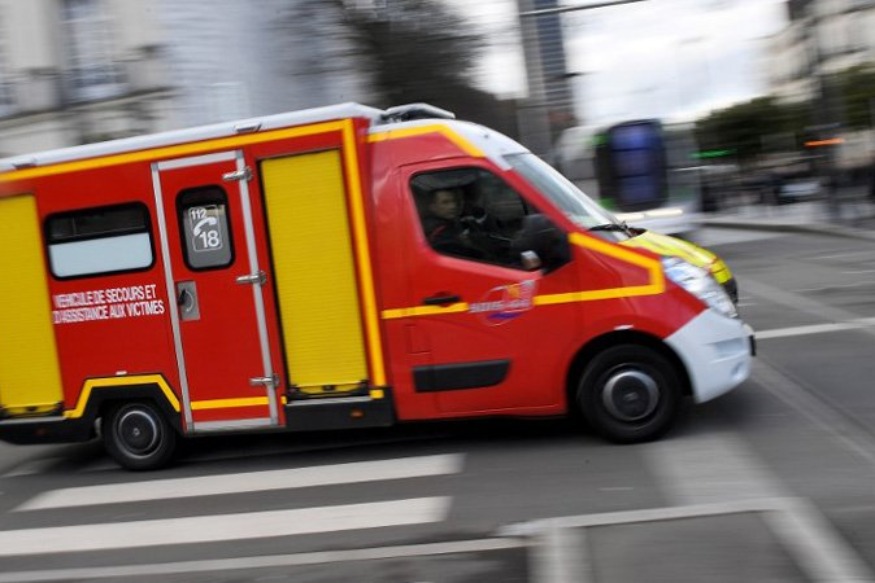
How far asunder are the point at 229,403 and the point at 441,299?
1.82m

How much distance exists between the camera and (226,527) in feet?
19.2

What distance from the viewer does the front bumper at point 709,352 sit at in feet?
20.7

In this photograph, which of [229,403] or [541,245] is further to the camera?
[229,403]

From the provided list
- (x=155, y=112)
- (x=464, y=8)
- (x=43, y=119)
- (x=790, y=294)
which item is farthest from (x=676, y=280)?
(x=43, y=119)

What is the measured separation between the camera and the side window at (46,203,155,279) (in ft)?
23.4

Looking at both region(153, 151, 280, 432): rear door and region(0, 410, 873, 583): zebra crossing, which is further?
region(153, 151, 280, 432): rear door

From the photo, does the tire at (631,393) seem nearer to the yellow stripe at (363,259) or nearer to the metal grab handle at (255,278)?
the yellow stripe at (363,259)

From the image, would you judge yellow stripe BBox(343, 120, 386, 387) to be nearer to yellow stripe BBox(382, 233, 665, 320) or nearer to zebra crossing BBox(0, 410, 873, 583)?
zebra crossing BBox(0, 410, 873, 583)

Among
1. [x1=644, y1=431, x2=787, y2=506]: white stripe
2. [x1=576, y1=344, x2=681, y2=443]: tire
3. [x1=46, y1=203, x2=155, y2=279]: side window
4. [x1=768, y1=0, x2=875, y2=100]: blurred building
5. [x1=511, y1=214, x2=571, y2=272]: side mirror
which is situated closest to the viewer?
[x1=644, y1=431, x2=787, y2=506]: white stripe

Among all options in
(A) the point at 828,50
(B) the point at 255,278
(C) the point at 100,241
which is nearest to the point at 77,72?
(C) the point at 100,241

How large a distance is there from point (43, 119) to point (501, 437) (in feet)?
50.0

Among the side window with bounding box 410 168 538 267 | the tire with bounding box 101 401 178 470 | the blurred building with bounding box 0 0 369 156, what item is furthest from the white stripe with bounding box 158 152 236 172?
the blurred building with bounding box 0 0 369 156

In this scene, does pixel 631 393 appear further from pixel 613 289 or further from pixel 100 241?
pixel 100 241

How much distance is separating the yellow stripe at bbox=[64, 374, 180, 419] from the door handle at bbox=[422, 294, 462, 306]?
2130mm
